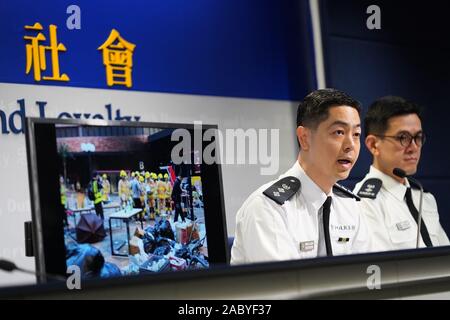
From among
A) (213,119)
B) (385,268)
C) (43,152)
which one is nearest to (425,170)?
(213,119)

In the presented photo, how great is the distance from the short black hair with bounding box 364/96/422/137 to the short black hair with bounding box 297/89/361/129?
75 centimetres

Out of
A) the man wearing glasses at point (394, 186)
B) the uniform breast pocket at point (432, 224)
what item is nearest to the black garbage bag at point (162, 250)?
the man wearing glasses at point (394, 186)

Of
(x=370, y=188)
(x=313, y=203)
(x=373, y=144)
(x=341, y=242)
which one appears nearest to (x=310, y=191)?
(x=313, y=203)

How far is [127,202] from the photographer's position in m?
1.12

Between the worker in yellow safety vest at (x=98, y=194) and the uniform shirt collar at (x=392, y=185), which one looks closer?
the worker in yellow safety vest at (x=98, y=194)

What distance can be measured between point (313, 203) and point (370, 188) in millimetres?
778

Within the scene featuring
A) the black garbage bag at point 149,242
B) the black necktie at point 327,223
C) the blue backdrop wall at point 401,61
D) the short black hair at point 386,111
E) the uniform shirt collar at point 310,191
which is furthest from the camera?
the blue backdrop wall at point 401,61

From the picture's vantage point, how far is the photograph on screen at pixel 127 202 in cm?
106

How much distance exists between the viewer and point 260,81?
11.8 feet

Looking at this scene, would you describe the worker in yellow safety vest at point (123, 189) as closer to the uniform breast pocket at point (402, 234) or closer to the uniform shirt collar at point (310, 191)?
the uniform shirt collar at point (310, 191)

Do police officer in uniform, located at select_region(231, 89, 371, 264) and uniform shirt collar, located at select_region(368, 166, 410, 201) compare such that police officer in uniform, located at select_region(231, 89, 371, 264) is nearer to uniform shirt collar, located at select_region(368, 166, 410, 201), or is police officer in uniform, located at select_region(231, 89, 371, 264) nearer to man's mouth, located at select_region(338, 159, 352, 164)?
man's mouth, located at select_region(338, 159, 352, 164)

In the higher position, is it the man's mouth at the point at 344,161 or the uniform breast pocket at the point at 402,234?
the man's mouth at the point at 344,161

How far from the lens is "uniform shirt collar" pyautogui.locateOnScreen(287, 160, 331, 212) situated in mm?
1549

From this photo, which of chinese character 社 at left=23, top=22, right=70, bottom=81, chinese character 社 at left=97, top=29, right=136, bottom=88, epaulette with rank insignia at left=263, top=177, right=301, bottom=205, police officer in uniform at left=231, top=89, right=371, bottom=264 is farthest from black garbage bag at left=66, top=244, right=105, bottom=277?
chinese character 社 at left=97, top=29, right=136, bottom=88
